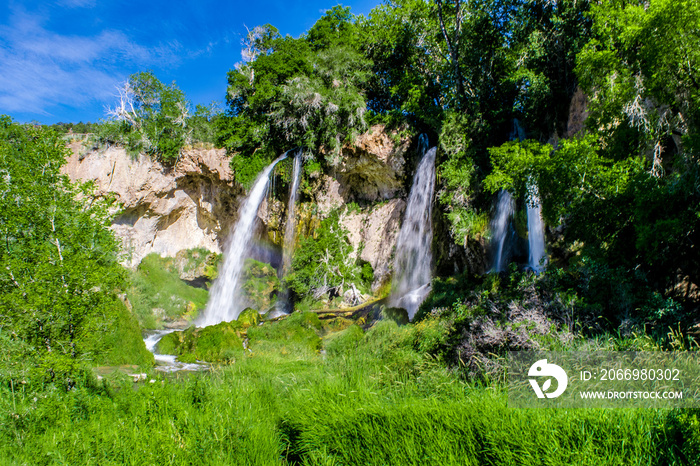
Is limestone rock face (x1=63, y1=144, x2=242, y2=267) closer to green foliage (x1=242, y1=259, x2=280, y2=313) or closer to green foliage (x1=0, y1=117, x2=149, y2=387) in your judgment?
green foliage (x1=242, y1=259, x2=280, y2=313)

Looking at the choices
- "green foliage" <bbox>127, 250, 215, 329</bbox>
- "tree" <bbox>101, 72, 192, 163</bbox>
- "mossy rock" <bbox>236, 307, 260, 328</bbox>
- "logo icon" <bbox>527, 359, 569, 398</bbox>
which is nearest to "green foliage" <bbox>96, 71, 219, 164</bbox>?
"tree" <bbox>101, 72, 192, 163</bbox>

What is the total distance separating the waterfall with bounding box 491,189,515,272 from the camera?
14789mm

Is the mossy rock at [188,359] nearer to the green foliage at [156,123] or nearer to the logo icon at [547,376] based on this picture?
the logo icon at [547,376]

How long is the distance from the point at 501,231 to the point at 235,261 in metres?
18.0

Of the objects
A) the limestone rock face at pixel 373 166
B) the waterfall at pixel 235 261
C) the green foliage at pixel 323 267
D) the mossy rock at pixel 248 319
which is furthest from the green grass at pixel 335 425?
the waterfall at pixel 235 261

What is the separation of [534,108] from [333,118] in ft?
38.7

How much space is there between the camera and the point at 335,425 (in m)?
4.30

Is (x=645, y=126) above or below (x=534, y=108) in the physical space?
below

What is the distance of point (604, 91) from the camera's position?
8531 millimetres

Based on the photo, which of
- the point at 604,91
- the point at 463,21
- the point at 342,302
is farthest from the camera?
the point at 342,302

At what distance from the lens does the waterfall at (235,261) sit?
2600cm

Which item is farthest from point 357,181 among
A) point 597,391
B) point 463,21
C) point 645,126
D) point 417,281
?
point 597,391

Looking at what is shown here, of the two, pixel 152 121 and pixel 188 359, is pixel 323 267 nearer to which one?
pixel 188 359

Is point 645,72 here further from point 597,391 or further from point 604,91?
point 597,391
